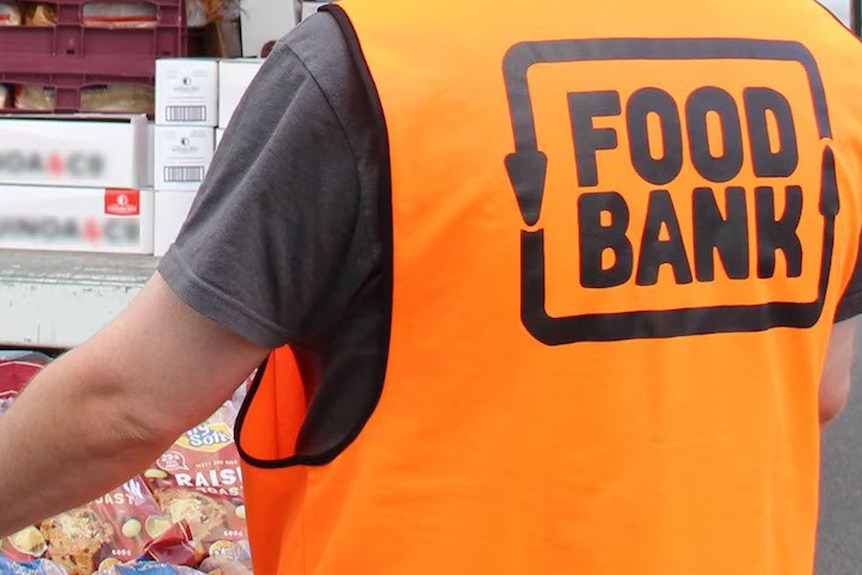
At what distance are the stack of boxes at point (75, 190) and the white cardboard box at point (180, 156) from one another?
63 millimetres

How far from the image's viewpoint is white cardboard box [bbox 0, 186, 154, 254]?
141 inches

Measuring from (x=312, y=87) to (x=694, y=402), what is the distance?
384 millimetres

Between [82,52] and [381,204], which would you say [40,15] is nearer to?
[82,52]

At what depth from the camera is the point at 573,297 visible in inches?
38.6

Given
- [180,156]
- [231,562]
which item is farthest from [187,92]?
[231,562]

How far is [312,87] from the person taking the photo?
0.96 m

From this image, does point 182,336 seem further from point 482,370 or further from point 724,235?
point 724,235

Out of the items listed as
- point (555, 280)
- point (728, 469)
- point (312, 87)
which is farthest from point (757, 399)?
point (312, 87)

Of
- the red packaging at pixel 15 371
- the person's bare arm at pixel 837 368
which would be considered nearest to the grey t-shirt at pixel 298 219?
the person's bare arm at pixel 837 368

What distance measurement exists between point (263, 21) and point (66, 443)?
324cm

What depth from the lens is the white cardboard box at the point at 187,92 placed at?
3.64m

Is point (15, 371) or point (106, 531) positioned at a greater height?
point (15, 371)

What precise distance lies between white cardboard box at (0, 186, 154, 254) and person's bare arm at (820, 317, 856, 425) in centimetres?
257

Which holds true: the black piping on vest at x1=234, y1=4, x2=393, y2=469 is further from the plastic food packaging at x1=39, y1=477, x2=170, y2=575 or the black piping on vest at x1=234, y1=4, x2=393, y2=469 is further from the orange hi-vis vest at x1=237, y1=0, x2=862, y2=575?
the plastic food packaging at x1=39, y1=477, x2=170, y2=575
